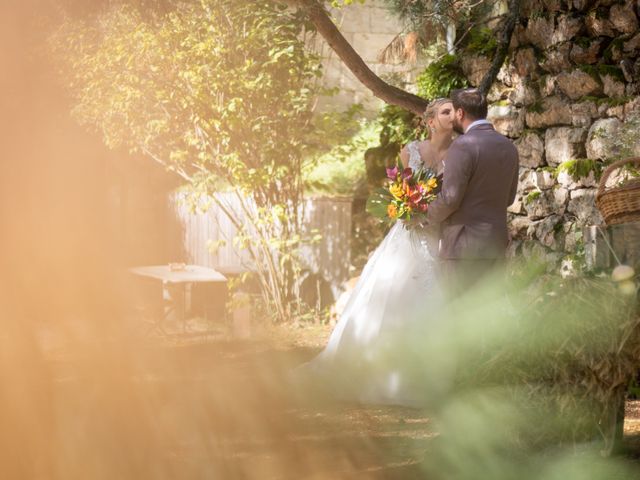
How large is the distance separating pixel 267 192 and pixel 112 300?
4644 mm

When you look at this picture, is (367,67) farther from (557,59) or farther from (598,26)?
(598,26)

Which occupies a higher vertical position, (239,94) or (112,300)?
(239,94)

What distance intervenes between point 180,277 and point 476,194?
6746 mm

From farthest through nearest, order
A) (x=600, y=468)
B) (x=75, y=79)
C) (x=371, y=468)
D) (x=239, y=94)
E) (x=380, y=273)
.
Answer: (x=75, y=79)
(x=239, y=94)
(x=380, y=273)
(x=371, y=468)
(x=600, y=468)

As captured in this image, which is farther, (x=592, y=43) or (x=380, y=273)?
(x=592, y=43)

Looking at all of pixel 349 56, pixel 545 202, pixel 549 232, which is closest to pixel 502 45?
pixel 349 56

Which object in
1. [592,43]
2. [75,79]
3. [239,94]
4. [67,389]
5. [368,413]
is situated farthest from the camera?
[75,79]

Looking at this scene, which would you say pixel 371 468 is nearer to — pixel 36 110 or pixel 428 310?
pixel 428 310

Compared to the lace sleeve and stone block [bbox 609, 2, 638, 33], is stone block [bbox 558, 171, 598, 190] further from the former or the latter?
the lace sleeve

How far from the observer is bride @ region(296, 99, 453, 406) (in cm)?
736

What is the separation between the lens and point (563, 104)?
929 cm

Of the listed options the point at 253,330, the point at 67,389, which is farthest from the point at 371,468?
the point at 253,330

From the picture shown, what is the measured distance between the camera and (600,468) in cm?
499

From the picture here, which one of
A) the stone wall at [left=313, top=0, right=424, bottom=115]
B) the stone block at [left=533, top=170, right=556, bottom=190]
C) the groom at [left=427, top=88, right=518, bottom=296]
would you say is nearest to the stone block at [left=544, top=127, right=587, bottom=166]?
the stone block at [left=533, top=170, right=556, bottom=190]
